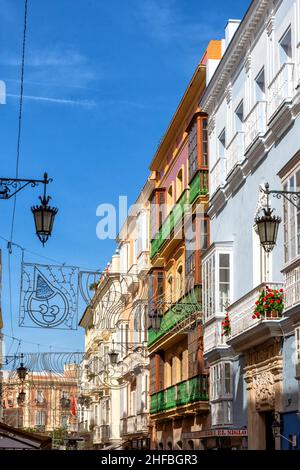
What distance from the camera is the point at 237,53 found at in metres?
21.6

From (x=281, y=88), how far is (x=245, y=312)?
4.41m

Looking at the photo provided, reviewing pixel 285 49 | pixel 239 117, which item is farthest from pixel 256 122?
pixel 239 117

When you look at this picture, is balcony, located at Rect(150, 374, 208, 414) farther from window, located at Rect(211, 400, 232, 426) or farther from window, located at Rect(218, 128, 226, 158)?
window, located at Rect(218, 128, 226, 158)

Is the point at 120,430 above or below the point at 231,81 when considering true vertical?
below

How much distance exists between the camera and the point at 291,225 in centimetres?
1692

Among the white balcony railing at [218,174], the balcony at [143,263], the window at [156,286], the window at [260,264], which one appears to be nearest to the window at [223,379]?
the window at [260,264]

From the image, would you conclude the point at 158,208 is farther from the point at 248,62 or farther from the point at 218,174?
the point at 248,62

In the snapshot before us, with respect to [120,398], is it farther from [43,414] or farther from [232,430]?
[43,414]

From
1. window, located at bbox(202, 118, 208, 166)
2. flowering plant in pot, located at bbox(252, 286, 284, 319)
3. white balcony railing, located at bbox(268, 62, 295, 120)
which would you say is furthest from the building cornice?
flowering plant in pot, located at bbox(252, 286, 284, 319)

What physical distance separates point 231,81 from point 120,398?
91.8 feet
